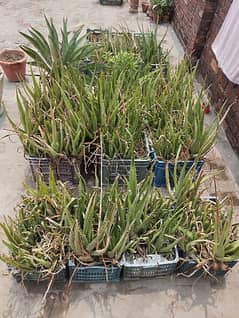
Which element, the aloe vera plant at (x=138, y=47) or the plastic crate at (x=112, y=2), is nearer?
the aloe vera plant at (x=138, y=47)

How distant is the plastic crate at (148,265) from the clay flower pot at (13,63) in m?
2.34

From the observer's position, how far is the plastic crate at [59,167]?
2.16 meters

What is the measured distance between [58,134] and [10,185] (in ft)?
2.05

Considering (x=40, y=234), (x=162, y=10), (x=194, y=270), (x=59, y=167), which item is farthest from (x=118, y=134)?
(x=162, y=10)

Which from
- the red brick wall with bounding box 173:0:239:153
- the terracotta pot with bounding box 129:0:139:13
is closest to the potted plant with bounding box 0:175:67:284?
the red brick wall with bounding box 173:0:239:153

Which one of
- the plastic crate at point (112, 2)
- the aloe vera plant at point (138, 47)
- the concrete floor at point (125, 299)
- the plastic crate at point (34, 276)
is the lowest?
the plastic crate at point (112, 2)

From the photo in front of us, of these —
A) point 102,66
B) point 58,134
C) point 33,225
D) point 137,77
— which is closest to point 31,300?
point 33,225

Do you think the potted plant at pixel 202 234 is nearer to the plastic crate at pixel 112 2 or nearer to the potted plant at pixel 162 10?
the potted plant at pixel 162 10

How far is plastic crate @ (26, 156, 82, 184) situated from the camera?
2164mm

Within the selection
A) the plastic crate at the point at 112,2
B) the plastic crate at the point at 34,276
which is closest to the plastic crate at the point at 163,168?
the plastic crate at the point at 34,276

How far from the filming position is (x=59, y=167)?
2227 mm

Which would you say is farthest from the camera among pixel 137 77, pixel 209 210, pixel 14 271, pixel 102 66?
pixel 102 66

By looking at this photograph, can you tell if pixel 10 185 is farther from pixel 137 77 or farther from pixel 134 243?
pixel 137 77

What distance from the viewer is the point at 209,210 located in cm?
183
